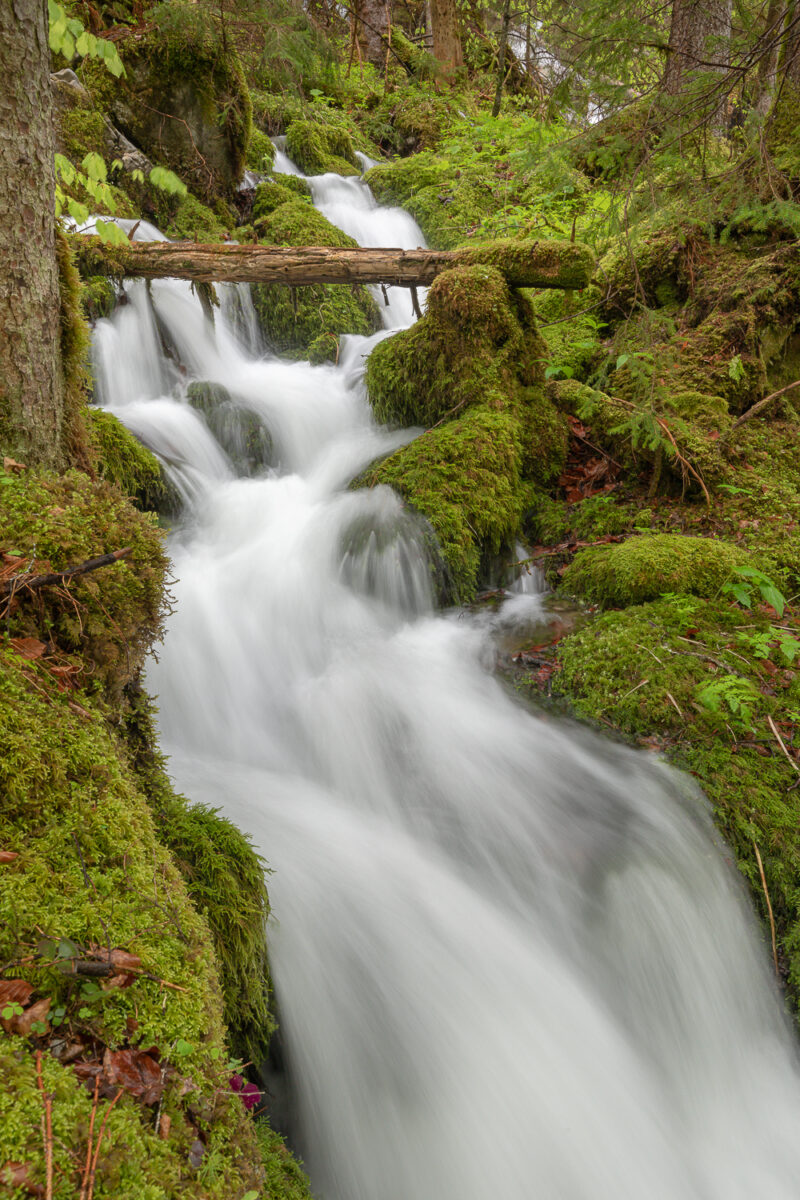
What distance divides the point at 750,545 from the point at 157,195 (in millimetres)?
8035

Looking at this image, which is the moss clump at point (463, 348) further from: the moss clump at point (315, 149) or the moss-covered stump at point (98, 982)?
the moss clump at point (315, 149)

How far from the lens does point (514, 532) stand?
18.1 ft

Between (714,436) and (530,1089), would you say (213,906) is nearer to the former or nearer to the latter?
(530,1089)

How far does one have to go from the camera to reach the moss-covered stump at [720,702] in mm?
3230

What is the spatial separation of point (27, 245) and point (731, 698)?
3699mm

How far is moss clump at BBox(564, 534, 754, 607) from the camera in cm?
452

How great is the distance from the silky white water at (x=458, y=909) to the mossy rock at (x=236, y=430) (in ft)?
4.89

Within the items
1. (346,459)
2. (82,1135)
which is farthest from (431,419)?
(82,1135)

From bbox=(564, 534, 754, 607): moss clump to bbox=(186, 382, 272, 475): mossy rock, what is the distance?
3.41 meters

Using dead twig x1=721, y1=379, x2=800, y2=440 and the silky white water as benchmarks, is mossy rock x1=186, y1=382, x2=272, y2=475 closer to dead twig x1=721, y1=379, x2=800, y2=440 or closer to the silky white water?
the silky white water

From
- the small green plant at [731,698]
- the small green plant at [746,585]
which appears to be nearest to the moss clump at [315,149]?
the small green plant at [746,585]

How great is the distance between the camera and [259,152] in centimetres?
1101

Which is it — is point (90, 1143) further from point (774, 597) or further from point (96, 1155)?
point (774, 597)

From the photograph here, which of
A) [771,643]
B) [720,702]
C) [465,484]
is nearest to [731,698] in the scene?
[720,702]
